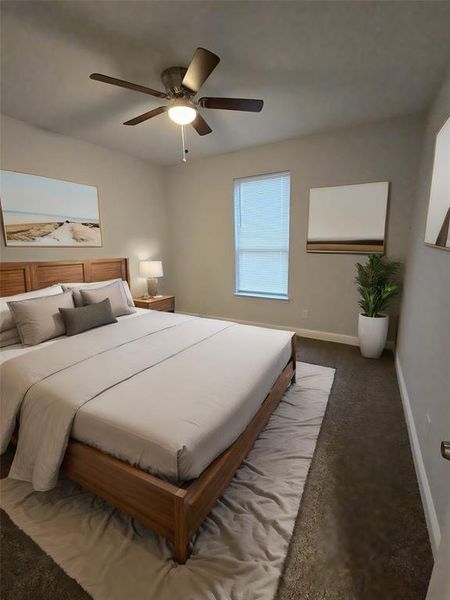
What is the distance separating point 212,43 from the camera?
6.15 ft

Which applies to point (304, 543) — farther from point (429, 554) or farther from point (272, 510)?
point (429, 554)

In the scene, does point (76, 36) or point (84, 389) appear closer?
point (84, 389)

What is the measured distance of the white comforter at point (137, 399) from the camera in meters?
1.26

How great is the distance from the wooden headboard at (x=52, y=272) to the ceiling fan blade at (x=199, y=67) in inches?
96.1

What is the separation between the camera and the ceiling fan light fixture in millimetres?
2150

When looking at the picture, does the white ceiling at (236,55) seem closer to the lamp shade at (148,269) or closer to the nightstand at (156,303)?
the lamp shade at (148,269)

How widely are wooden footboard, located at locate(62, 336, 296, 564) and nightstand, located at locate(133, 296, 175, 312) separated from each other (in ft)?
8.67

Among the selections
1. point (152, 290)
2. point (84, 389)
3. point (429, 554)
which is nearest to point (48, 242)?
point (152, 290)

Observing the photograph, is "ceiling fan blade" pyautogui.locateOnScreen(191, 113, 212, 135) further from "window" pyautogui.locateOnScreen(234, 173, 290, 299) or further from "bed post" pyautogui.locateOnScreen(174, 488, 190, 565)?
"bed post" pyautogui.locateOnScreen(174, 488, 190, 565)

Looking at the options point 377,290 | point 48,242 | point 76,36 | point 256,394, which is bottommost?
point 256,394

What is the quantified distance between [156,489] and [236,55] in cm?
269

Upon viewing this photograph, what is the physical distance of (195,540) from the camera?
1299 mm

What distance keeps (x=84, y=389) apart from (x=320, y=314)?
Result: 10.2 ft

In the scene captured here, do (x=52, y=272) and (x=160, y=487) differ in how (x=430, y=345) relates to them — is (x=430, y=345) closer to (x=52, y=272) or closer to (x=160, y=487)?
(x=160, y=487)
